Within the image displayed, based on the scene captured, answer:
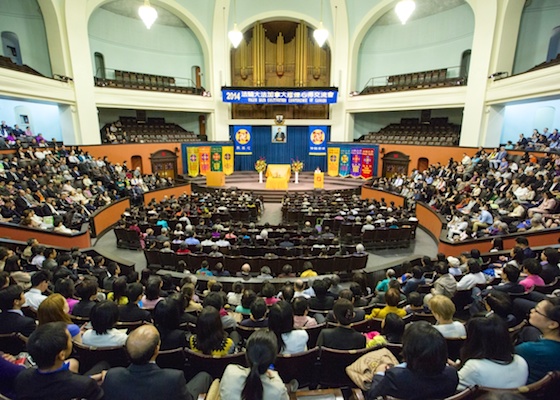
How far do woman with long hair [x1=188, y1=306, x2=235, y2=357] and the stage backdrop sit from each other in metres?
17.9

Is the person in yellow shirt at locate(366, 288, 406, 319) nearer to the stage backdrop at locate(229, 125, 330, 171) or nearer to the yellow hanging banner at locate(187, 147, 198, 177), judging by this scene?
the yellow hanging banner at locate(187, 147, 198, 177)

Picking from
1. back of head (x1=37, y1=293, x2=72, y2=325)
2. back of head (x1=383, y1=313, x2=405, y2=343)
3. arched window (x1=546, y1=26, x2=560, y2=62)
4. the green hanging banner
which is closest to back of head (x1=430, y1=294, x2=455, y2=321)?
back of head (x1=383, y1=313, x2=405, y2=343)

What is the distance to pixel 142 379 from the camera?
5.55 ft

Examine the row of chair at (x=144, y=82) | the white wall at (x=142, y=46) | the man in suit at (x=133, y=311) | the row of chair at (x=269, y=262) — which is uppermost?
the white wall at (x=142, y=46)

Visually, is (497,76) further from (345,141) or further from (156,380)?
(156,380)

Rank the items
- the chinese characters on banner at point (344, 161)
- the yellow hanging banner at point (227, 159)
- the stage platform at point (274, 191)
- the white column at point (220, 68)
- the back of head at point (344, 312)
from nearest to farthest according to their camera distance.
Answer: the back of head at point (344, 312) < the stage platform at point (274, 191) < the white column at point (220, 68) < the chinese characters on banner at point (344, 161) < the yellow hanging banner at point (227, 159)

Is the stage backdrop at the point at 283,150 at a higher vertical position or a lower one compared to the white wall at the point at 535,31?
lower

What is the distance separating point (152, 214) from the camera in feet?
30.1

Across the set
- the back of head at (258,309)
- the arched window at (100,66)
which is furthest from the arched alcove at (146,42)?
the back of head at (258,309)

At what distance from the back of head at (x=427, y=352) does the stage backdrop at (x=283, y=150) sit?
18.4 m

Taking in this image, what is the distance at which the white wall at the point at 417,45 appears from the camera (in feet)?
52.6

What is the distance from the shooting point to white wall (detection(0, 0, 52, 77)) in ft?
43.6

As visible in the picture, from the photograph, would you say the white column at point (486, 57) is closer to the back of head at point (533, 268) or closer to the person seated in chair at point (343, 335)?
the back of head at point (533, 268)

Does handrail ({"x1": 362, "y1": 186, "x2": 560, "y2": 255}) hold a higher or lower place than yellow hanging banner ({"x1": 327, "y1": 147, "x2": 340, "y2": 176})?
lower
